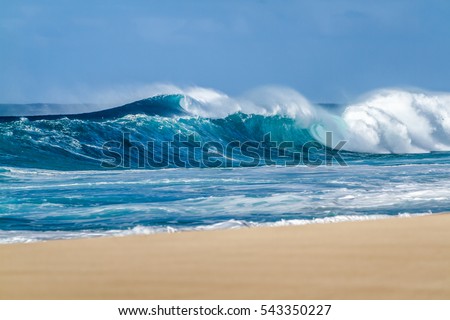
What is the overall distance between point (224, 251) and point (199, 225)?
1.11 meters

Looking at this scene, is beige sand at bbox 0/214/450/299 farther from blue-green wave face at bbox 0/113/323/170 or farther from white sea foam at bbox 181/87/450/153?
white sea foam at bbox 181/87/450/153

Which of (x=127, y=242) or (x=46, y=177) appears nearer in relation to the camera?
(x=127, y=242)

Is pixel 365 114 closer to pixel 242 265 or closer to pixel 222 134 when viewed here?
pixel 222 134

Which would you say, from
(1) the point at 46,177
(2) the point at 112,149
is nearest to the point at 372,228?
(1) the point at 46,177

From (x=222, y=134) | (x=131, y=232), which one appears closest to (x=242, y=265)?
(x=131, y=232)

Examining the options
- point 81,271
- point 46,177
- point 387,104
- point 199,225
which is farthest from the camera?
point 387,104

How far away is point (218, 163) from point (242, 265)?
8.47 meters

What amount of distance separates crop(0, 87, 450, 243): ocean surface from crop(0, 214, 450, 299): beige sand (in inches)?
23.5

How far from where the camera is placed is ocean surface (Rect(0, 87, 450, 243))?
4.88 m

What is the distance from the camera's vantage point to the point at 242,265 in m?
2.97

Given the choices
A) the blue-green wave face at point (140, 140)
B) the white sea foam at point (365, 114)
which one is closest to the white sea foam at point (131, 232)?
the blue-green wave face at point (140, 140)

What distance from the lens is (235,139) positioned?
13930 millimetres

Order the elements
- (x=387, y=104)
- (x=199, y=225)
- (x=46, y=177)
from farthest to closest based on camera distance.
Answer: (x=387, y=104), (x=46, y=177), (x=199, y=225)
